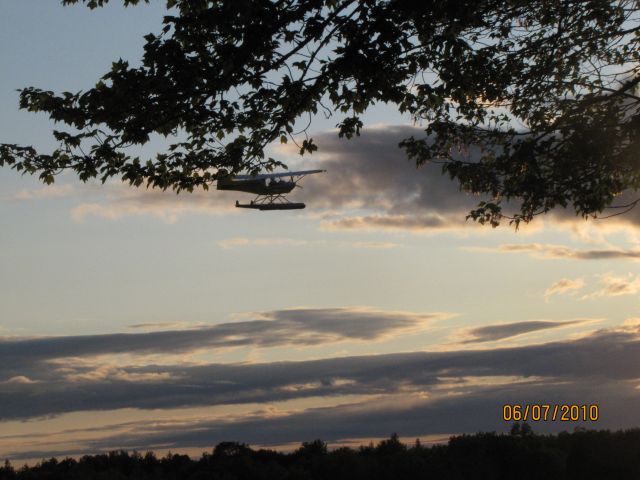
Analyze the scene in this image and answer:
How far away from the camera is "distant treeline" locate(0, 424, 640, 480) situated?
23031 millimetres

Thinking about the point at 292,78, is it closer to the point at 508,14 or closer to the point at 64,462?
the point at 508,14

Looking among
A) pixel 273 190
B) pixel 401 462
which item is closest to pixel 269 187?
pixel 273 190

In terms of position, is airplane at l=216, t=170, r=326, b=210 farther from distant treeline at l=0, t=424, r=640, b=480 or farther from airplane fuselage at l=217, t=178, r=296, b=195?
distant treeline at l=0, t=424, r=640, b=480

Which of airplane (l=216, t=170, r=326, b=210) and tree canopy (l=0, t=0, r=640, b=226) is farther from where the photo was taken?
airplane (l=216, t=170, r=326, b=210)

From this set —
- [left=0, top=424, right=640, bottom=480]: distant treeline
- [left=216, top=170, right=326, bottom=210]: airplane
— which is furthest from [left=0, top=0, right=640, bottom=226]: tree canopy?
[left=216, top=170, right=326, bottom=210]: airplane

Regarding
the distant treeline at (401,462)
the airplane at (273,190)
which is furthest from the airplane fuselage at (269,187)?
the distant treeline at (401,462)

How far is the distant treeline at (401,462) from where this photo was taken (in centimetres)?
2303

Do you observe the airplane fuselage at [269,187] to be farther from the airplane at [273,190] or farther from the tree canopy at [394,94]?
the tree canopy at [394,94]

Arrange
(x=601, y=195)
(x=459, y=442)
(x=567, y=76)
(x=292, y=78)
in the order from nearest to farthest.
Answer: (x=292, y=78), (x=601, y=195), (x=567, y=76), (x=459, y=442)

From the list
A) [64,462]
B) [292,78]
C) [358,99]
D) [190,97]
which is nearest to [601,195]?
[358,99]

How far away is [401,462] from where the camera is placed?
25.6 m

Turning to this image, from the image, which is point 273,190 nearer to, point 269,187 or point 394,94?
point 269,187

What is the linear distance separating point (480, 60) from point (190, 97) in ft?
23.9

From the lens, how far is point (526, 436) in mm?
27750
